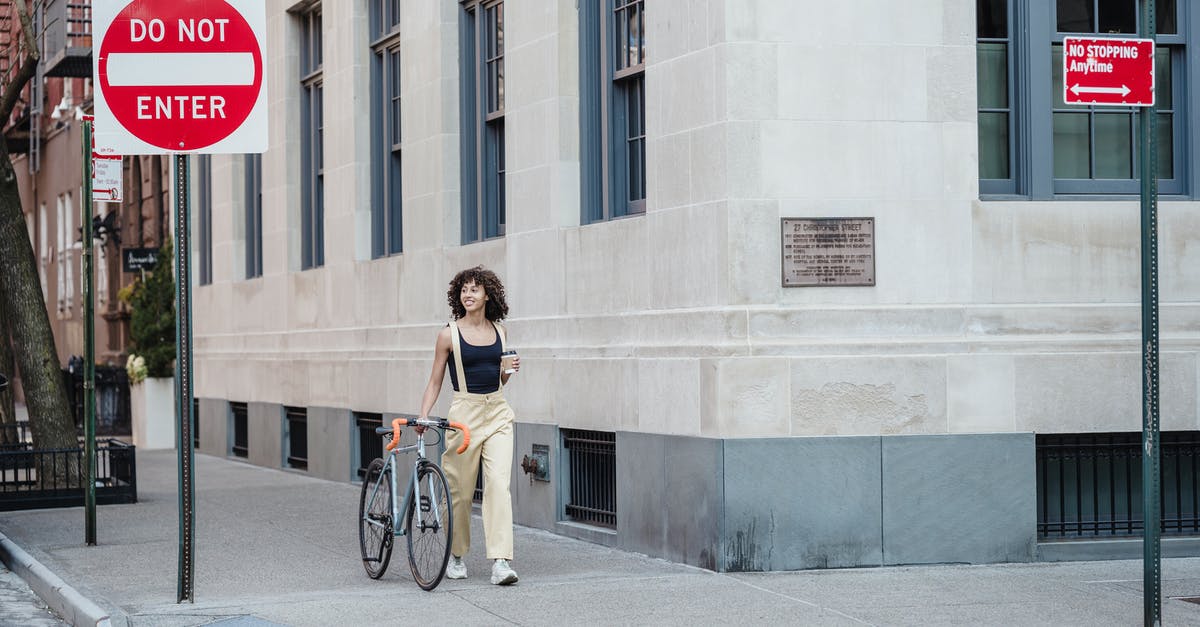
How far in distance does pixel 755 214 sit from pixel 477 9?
18.6 feet

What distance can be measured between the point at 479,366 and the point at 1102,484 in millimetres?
4549

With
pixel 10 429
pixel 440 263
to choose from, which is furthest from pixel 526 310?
pixel 10 429

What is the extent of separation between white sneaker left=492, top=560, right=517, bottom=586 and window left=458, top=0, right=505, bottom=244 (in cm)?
559

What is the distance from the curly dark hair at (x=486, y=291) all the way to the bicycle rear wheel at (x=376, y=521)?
114 cm

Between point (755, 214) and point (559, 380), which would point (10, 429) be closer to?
point (559, 380)

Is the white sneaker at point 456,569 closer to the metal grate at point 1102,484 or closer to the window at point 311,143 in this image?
the metal grate at point 1102,484

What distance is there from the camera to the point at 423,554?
10836mm

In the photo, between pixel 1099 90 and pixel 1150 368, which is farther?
pixel 1099 90

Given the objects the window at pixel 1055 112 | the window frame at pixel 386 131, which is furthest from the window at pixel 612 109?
the window frame at pixel 386 131

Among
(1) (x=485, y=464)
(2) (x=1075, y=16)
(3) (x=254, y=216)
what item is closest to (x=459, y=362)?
(1) (x=485, y=464)

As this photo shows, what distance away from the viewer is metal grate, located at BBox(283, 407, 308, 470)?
2153 cm

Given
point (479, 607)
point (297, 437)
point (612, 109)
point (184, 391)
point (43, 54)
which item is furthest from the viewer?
point (43, 54)

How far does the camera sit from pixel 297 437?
21875 mm

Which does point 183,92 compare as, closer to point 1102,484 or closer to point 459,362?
point 459,362
